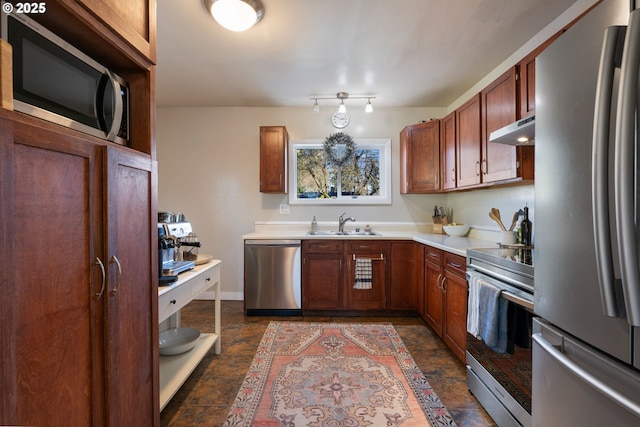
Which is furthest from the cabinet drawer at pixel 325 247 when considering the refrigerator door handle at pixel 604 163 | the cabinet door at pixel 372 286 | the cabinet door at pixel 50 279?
the refrigerator door handle at pixel 604 163

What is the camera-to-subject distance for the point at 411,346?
2418 millimetres

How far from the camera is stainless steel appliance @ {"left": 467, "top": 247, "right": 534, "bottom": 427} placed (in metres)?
1.27

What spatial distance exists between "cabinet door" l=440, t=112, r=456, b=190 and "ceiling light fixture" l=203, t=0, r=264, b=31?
2.09m

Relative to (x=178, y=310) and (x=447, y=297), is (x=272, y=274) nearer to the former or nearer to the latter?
(x=178, y=310)

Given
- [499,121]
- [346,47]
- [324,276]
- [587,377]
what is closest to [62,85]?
[587,377]

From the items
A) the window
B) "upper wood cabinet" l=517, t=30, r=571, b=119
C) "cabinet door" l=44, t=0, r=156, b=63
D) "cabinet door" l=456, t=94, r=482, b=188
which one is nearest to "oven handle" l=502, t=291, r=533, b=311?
"upper wood cabinet" l=517, t=30, r=571, b=119

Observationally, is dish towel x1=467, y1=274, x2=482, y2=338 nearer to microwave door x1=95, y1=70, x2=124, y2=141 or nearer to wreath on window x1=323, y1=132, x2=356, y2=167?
microwave door x1=95, y1=70, x2=124, y2=141

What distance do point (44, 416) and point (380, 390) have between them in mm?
1699

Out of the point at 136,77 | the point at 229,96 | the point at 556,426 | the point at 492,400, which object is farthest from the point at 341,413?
the point at 229,96

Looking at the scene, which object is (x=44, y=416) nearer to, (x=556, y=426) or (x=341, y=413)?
(x=341, y=413)

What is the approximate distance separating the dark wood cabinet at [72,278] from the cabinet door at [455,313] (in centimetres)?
201

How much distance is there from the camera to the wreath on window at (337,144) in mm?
3580

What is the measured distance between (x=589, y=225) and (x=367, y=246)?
2324 millimetres

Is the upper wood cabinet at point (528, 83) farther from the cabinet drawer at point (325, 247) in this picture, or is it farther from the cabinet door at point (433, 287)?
the cabinet drawer at point (325, 247)
